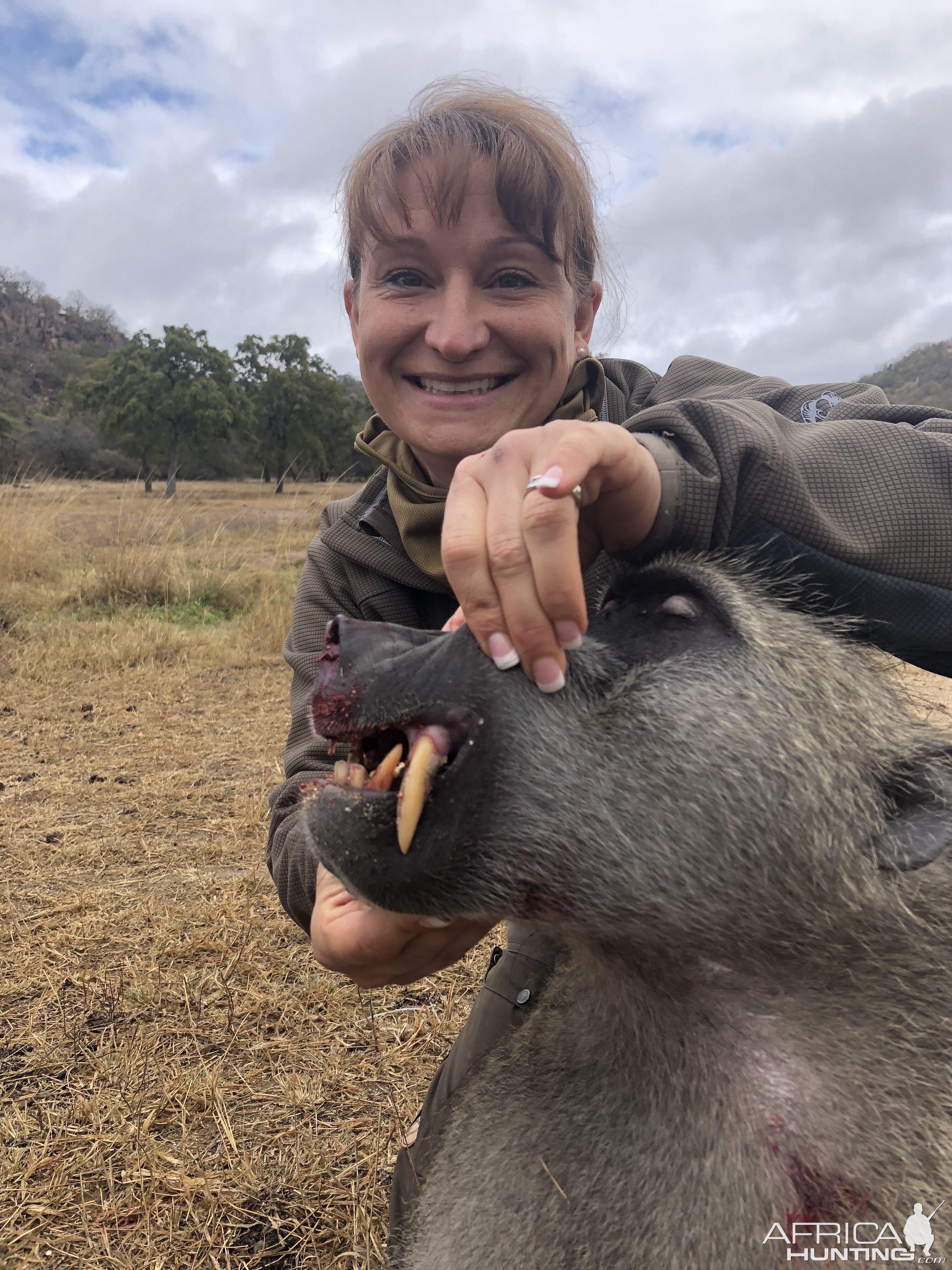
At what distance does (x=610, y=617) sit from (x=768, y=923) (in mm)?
620

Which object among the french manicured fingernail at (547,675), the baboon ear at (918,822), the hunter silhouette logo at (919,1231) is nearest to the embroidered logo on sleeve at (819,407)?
the baboon ear at (918,822)

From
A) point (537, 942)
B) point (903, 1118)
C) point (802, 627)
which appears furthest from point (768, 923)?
point (537, 942)

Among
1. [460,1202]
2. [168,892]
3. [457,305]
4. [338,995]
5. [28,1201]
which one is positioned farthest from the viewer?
[168,892]

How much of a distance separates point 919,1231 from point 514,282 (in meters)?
2.21

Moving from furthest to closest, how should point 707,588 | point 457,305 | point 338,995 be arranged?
point 338,995 < point 457,305 < point 707,588

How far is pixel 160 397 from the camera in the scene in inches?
1617

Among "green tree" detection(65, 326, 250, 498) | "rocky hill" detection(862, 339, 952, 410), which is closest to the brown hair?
"rocky hill" detection(862, 339, 952, 410)

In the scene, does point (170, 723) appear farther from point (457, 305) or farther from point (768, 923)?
point (768, 923)

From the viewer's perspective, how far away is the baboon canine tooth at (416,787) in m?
1.36

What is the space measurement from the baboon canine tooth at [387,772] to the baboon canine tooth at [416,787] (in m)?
0.04

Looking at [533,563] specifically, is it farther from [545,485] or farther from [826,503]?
[826,503]

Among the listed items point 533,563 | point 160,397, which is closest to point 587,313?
point 533,563

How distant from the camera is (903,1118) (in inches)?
62.3

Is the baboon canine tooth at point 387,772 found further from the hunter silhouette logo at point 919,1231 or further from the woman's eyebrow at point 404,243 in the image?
the woman's eyebrow at point 404,243
